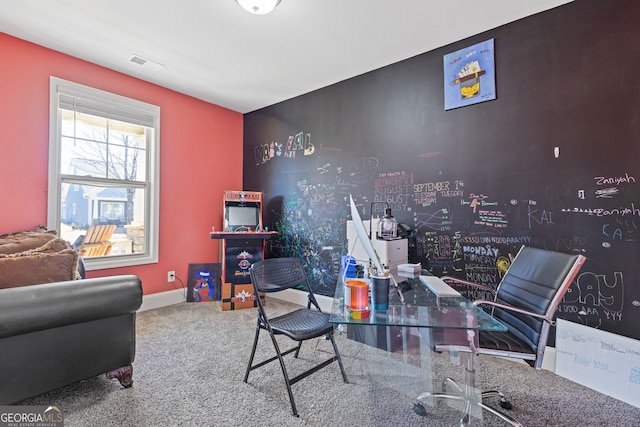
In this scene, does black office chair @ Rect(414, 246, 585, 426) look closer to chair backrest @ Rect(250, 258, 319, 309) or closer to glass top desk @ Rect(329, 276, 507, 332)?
glass top desk @ Rect(329, 276, 507, 332)

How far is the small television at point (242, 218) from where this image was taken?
392 centimetres

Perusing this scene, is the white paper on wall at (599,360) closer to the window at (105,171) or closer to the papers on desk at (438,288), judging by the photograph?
the papers on desk at (438,288)

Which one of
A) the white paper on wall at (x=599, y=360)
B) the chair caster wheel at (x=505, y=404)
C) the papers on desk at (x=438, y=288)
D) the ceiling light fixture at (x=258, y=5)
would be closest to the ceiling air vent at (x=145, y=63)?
the ceiling light fixture at (x=258, y=5)

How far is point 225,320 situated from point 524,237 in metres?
2.94

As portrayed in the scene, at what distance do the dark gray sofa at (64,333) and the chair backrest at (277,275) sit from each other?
79 centimetres

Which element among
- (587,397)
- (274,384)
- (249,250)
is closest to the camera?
(587,397)

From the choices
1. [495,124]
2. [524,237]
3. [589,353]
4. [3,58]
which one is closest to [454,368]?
[589,353]

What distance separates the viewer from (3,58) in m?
2.67

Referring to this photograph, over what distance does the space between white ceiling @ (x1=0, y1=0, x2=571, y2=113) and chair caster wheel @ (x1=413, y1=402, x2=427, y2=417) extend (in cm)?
271

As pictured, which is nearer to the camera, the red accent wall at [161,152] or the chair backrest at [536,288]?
the chair backrest at [536,288]

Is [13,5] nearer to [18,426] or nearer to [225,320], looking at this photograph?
[18,426]

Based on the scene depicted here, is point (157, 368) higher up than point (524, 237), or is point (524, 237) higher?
point (524, 237)

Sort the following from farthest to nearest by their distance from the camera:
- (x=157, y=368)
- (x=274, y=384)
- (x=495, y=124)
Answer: (x=495, y=124) → (x=157, y=368) → (x=274, y=384)

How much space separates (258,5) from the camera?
217 centimetres
